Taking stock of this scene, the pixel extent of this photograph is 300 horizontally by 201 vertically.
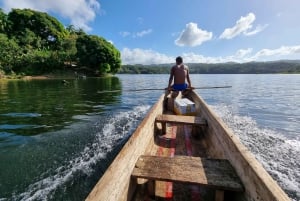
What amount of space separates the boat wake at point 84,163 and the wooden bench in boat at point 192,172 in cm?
190

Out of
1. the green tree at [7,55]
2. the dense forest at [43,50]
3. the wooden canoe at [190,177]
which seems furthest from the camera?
the dense forest at [43,50]

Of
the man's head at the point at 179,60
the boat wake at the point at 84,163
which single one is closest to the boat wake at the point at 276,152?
the man's head at the point at 179,60

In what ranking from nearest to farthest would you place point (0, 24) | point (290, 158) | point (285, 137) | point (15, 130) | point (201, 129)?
point (290, 158), point (201, 129), point (285, 137), point (15, 130), point (0, 24)

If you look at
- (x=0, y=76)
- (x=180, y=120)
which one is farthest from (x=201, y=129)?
(x=0, y=76)

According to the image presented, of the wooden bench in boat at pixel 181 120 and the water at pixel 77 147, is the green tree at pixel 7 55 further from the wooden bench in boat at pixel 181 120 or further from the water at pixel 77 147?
the wooden bench in boat at pixel 181 120

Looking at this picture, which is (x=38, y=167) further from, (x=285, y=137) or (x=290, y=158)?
(x=285, y=137)

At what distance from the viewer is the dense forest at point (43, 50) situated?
147 feet

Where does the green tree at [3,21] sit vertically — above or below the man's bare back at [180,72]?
above

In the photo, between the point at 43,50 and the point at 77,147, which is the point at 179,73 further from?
the point at 43,50

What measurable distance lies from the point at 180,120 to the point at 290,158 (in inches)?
109

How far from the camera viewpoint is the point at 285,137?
249 inches

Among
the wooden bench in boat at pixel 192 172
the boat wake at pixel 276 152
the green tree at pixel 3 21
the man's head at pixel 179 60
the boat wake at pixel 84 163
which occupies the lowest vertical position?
the boat wake at pixel 84 163

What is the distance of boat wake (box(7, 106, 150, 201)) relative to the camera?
11.5 feet

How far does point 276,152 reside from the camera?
5.08 meters
